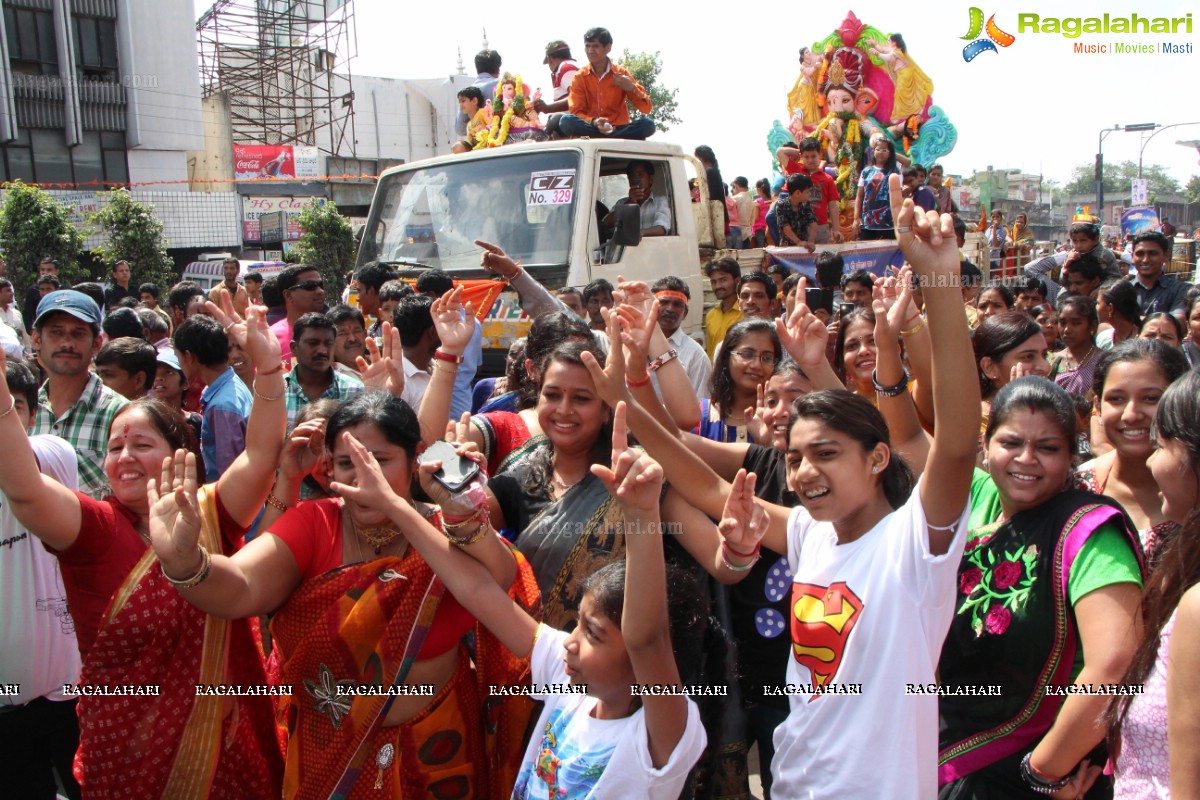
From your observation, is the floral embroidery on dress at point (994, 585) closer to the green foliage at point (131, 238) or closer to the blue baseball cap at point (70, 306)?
the blue baseball cap at point (70, 306)

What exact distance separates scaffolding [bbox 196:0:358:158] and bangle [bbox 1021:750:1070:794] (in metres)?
31.1

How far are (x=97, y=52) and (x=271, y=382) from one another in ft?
78.6

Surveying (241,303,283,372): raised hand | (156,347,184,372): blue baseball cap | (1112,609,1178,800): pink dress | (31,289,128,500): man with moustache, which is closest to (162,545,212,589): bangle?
(241,303,283,372): raised hand

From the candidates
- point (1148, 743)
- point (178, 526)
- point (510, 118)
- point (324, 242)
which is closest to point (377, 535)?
point (178, 526)

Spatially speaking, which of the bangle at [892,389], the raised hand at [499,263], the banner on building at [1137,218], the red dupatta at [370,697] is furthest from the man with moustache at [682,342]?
the banner on building at [1137,218]

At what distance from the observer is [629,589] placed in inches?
69.8

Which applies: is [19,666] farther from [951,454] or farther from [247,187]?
[247,187]

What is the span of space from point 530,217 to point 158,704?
4288 millimetres

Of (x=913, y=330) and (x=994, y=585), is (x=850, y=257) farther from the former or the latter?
(x=994, y=585)

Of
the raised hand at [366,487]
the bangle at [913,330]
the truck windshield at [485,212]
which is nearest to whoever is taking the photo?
the raised hand at [366,487]

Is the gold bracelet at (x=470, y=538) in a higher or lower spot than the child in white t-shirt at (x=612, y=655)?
higher

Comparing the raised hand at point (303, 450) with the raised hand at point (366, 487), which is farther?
the raised hand at point (303, 450)

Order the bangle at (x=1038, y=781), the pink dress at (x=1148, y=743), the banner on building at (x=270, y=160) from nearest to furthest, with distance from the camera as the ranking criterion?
the pink dress at (x=1148, y=743) < the bangle at (x=1038, y=781) < the banner on building at (x=270, y=160)

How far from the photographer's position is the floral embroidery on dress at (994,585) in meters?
1.95
